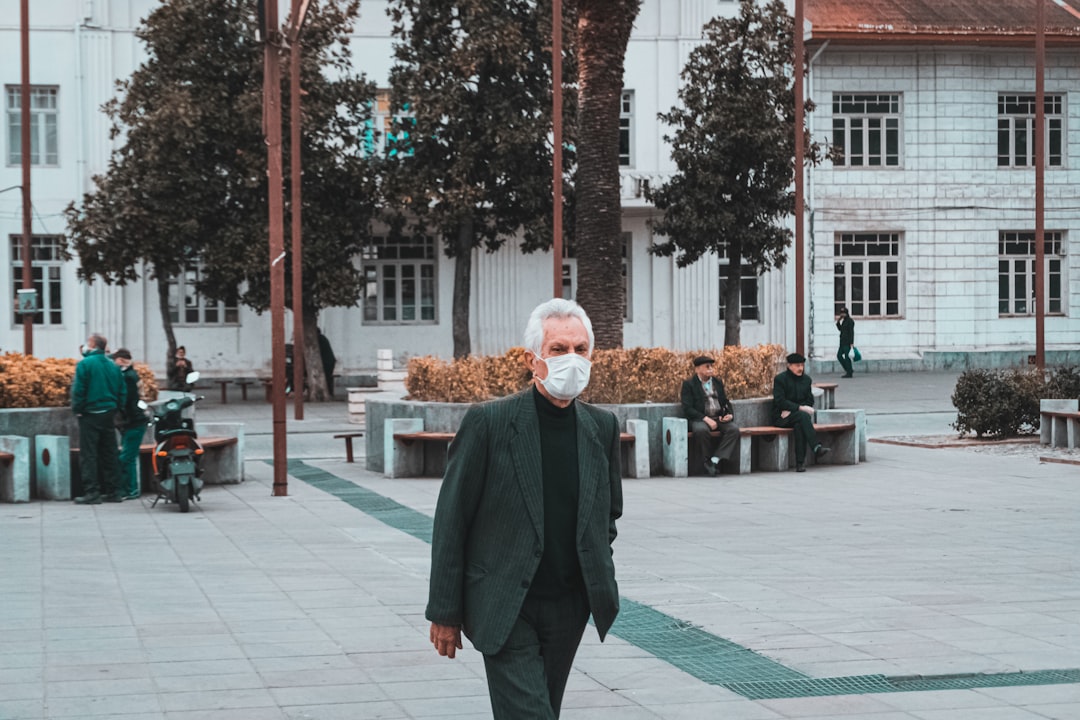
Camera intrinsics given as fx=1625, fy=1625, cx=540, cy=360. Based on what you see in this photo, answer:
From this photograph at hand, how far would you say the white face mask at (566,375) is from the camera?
4.80m

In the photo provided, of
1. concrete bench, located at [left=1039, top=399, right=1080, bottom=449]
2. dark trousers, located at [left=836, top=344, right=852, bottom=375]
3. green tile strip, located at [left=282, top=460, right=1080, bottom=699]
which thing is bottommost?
green tile strip, located at [left=282, top=460, right=1080, bottom=699]

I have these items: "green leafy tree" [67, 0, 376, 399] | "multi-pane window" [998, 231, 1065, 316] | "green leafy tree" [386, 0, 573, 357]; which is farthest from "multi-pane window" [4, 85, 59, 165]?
"multi-pane window" [998, 231, 1065, 316]

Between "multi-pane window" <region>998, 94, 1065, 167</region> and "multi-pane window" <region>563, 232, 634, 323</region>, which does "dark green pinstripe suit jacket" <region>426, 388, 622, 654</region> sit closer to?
"multi-pane window" <region>563, 232, 634, 323</region>

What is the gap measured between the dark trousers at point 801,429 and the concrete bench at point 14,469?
27.4ft

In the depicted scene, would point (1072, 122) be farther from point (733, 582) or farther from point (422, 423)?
point (733, 582)

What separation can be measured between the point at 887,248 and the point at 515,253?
9.89m

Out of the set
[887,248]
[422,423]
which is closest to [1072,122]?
[887,248]

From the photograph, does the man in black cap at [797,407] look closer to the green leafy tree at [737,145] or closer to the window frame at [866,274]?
the green leafy tree at [737,145]

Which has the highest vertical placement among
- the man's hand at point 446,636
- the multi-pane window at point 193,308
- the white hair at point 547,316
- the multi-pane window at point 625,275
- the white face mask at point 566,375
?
the multi-pane window at point 625,275

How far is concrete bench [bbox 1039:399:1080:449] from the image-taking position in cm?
2017

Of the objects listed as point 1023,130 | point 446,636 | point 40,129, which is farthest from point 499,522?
point 1023,130

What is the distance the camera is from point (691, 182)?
3609cm

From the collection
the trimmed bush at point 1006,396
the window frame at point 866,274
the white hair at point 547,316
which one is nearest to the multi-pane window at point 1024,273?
the window frame at point 866,274

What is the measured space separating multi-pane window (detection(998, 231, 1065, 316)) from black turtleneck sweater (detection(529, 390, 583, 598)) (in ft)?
131
